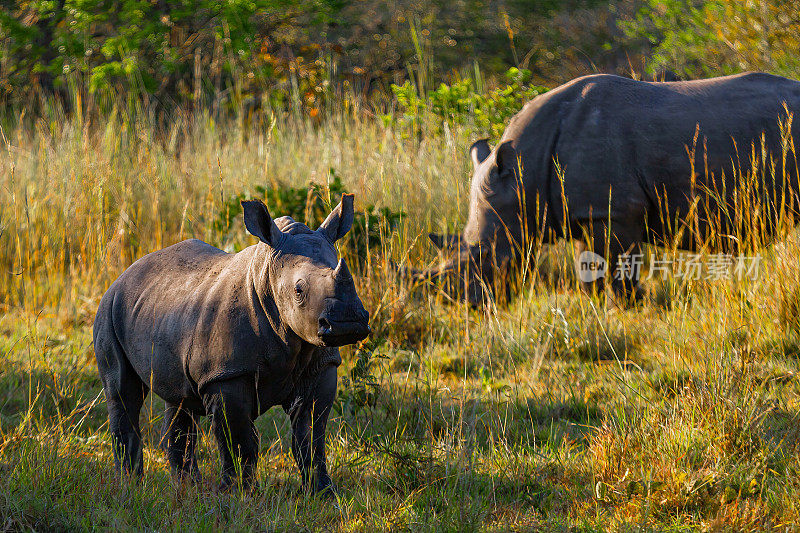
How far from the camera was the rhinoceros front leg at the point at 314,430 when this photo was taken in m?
3.09

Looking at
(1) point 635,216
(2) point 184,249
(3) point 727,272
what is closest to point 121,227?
(2) point 184,249

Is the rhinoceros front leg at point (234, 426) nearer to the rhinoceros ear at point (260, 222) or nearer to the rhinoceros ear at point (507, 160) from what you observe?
the rhinoceros ear at point (260, 222)

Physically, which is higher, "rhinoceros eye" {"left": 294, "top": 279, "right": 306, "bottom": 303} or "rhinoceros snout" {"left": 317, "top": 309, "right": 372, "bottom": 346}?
"rhinoceros eye" {"left": 294, "top": 279, "right": 306, "bottom": 303}

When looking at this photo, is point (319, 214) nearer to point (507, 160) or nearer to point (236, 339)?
point (507, 160)

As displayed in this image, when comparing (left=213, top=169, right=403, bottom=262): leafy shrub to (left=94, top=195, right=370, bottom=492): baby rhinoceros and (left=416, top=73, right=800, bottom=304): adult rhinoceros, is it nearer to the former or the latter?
(left=416, top=73, right=800, bottom=304): adult rhinoceros

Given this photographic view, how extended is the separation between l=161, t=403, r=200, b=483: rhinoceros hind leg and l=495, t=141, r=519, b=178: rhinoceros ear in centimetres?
281

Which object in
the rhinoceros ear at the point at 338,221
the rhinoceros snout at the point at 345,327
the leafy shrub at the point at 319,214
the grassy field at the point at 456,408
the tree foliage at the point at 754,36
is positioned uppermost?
the tree foliage at the point at 754,36

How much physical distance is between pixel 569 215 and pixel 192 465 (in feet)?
9.80

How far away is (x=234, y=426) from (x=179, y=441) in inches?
23.6

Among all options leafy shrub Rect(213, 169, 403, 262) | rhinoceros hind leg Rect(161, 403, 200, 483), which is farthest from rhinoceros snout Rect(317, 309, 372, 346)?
leafy shrub Rect(213, 169, 403, 262)

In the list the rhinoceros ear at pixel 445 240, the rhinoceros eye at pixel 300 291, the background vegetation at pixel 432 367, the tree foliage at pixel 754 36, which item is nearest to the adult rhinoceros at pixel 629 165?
the rhinoceros ear at pixel 445 240

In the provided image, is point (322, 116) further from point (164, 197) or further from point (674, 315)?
point (674, 315)

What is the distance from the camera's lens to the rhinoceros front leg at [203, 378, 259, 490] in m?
2.90

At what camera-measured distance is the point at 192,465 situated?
335cm
